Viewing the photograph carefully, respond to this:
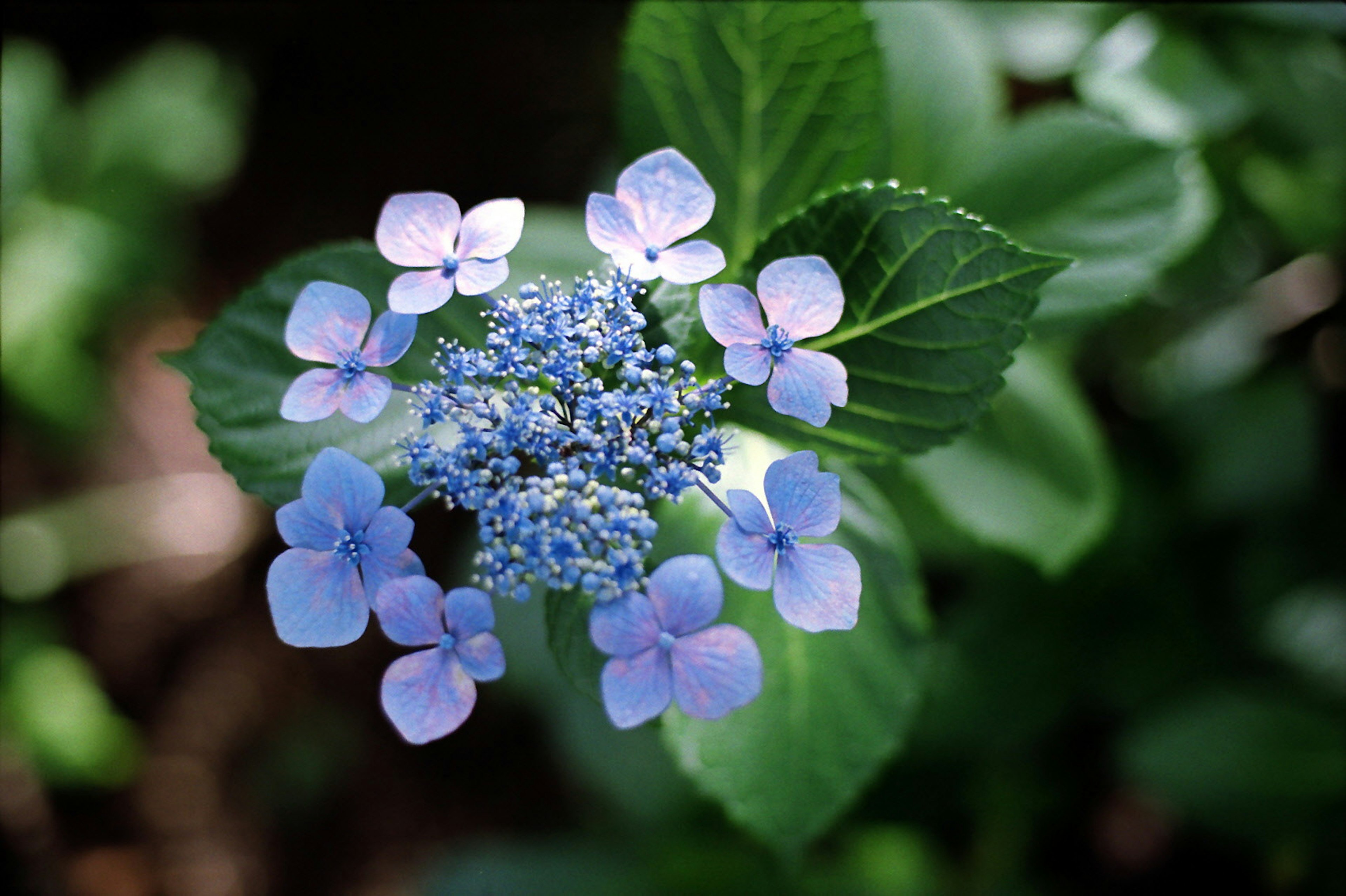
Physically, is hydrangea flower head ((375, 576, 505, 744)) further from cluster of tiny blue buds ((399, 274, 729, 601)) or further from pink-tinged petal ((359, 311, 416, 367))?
pink-tinged petal ((359, 311, 416, 367))

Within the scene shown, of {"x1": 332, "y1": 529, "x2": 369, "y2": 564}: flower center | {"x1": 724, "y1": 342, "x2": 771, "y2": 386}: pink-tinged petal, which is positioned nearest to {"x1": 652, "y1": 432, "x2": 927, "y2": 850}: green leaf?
{"x1": 724, "y1": 342, "x2": 771, "y2": 386}: pink-tinged petal

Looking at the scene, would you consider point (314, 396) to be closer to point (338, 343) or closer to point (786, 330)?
point (338, 343)

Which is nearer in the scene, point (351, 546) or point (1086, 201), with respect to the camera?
point (351, 546)

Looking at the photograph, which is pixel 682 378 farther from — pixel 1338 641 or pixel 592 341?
pixel 1338 641

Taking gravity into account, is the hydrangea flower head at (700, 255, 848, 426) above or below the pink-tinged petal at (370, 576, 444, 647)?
above

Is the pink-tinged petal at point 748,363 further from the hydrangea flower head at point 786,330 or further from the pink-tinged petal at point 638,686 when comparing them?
the pink-tinged petal at point 638,686

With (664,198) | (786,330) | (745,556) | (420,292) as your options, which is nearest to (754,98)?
(664,198)

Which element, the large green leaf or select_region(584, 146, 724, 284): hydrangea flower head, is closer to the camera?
select_region(584, 146, 724, 284): hydrangea flower head

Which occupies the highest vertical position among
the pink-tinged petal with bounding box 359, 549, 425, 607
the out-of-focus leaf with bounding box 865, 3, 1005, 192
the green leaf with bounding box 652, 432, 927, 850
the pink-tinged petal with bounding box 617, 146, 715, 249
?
the out-of-focus leaf with bounding box 865, 3, 1005, 192
